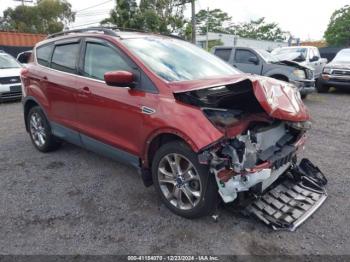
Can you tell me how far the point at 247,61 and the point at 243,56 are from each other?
0.28m

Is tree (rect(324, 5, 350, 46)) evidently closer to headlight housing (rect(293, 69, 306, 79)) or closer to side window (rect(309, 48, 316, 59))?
side window (rect(309, 48, 316, 59))

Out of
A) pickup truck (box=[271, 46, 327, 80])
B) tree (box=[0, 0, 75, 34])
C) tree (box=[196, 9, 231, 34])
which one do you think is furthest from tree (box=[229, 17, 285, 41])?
pickup truck (box=[271, 46, 327, 80])

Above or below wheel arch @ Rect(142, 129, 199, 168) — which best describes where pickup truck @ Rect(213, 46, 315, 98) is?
below

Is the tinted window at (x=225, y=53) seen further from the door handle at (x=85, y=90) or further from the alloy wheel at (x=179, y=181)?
the alloy wheel at (x=179, y=181)

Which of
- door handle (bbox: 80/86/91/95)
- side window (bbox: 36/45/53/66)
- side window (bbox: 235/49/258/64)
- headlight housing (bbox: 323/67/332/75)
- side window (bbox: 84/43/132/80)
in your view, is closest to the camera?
side window (bbox: 84/43/132/80)

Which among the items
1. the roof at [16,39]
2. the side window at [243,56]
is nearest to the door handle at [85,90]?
the side window at [243,56]

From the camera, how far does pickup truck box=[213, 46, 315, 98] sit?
9711 millimetres

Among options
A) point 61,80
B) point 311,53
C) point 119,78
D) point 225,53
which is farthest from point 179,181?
point 311,53

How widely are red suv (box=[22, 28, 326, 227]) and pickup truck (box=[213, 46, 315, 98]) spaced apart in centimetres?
607

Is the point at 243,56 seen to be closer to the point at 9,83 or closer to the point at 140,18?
the point at 9,83

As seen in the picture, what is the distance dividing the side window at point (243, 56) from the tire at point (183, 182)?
7.98 m

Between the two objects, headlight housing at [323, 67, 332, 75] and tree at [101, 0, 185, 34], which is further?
tree at [101, 0, 185, 34]

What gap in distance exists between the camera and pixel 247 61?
34.7ft

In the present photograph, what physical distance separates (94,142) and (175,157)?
139 cm
